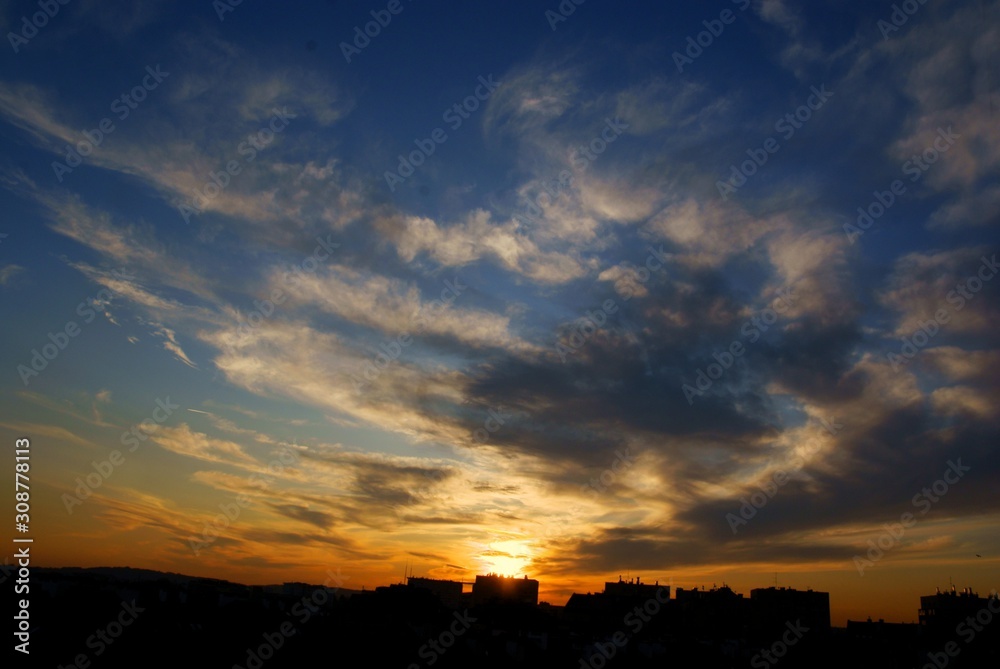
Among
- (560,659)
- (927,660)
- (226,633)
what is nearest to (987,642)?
(927,660)

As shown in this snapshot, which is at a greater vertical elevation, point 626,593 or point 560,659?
point 626,593

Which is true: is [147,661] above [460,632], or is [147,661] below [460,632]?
below

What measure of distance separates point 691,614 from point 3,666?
128 meters

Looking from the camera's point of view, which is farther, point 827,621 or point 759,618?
point 827,621

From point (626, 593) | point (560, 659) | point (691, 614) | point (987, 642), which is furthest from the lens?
point (626, 593)

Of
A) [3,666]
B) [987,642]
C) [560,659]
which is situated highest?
[987,642]

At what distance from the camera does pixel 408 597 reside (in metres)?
126

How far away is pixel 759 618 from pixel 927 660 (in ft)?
304

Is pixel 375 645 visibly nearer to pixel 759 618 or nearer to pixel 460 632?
pixel 460 632

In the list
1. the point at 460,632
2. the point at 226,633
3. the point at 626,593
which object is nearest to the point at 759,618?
the point at 626,593

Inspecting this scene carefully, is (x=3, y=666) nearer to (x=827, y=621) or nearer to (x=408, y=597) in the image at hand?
(x=408, y=597)

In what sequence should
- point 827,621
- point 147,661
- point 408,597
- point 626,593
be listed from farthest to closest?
point 626,593
point 827,621
point 408,597
point 147,661

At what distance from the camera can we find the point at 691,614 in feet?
458

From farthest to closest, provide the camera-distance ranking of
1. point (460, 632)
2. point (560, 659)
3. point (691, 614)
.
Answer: point (691, 614) → point (460, 632) → point (560, 659)
